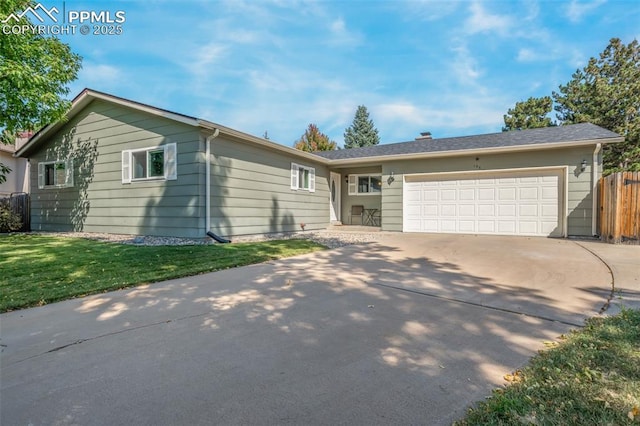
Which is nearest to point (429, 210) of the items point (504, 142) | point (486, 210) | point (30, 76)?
point (486, 210)

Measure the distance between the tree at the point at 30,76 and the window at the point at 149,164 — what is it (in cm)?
246

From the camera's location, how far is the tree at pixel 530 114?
24.0m

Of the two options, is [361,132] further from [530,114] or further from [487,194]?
[487,194]

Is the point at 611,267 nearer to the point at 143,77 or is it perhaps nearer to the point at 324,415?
the point at 324,415

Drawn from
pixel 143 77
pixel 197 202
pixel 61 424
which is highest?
pixel 143 77

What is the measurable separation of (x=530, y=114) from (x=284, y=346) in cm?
2859

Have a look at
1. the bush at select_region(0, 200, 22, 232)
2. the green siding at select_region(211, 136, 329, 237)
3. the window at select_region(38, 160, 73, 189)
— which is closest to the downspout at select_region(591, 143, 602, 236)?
the green siding at select_region(211, 136, 329, 237)

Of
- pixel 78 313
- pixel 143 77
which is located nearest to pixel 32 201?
pixel 143 77

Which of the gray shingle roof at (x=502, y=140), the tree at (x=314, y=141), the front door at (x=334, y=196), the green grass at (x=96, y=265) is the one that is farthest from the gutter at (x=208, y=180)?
the tree at (x=314, y=141)

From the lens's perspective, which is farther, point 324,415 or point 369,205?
point 369,205

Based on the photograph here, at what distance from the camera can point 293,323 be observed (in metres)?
3.09

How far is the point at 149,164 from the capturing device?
961 centimetres

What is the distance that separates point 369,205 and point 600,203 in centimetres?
784

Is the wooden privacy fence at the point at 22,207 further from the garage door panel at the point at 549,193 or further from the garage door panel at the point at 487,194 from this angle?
the garage door panel at the point at 549,193
